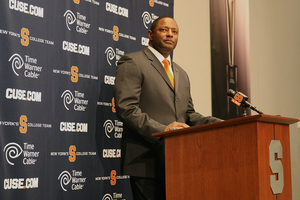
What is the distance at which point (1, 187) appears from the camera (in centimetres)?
269

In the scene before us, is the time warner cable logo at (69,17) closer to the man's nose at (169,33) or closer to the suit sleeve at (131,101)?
the suit sleeve at (131,101)

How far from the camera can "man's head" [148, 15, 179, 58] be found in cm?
304

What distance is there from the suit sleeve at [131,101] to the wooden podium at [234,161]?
0.32 m

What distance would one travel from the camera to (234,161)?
6.29 feet

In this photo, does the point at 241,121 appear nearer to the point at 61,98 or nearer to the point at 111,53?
the point at 61,98

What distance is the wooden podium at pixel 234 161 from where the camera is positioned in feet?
6.05

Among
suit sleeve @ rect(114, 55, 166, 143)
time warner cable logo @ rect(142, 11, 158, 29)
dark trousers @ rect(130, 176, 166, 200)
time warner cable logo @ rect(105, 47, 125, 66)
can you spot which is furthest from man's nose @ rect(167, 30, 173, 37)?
dark trousers @ rect(130, 176, 166, 200)

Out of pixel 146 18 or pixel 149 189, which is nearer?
pixel 149 189

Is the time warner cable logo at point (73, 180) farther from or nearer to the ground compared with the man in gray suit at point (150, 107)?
nearer to the ground

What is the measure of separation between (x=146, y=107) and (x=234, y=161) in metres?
0.98

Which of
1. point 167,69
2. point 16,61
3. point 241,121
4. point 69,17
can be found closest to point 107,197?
point 167,69

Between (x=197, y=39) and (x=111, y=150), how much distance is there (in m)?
2.10

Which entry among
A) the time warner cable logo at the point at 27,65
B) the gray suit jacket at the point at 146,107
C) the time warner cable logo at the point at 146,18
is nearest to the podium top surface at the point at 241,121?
the gray suit jacket at the point at 146,107

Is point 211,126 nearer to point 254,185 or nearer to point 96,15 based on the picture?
point 254,185
